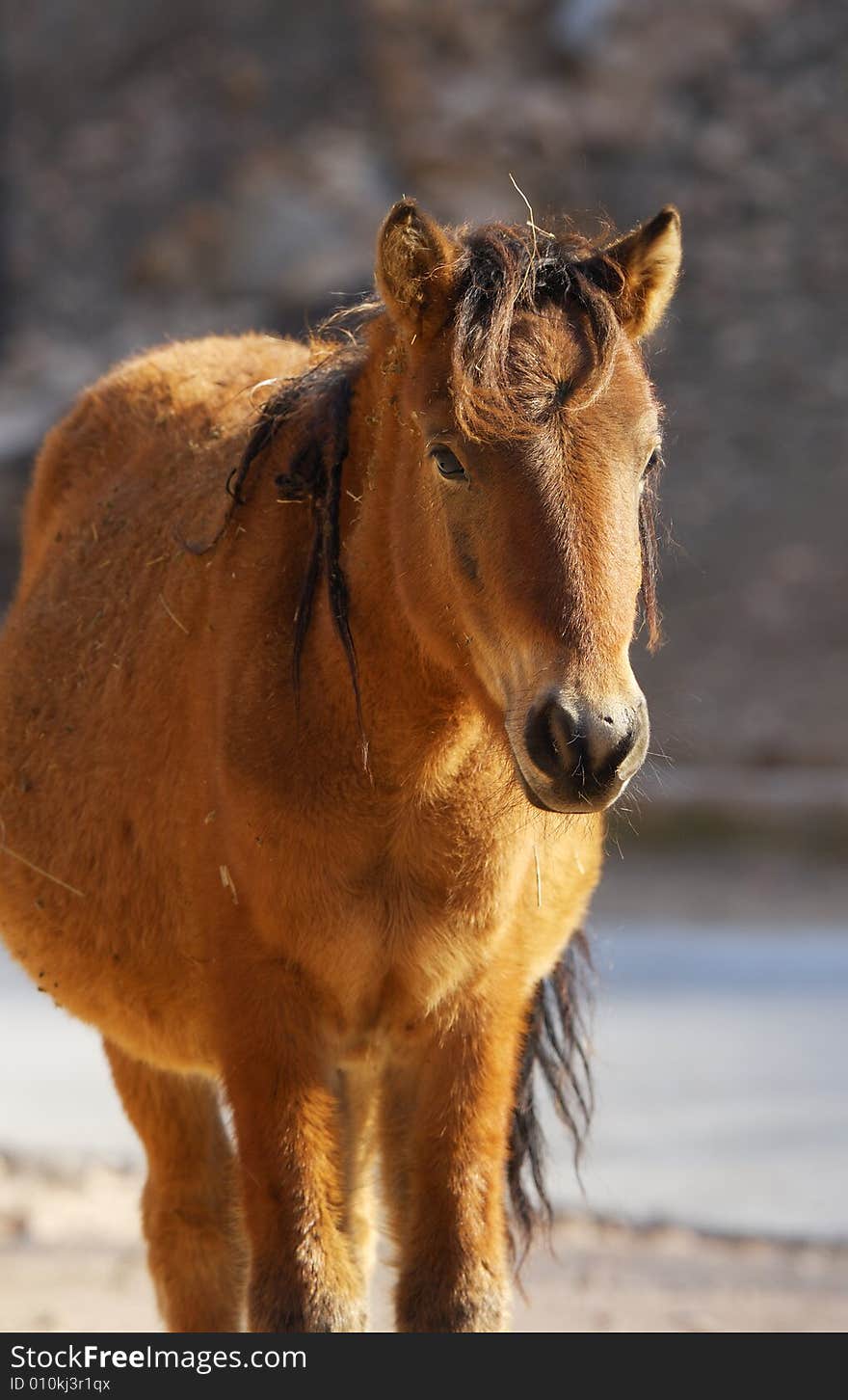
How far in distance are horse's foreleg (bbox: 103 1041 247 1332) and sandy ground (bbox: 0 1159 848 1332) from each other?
86 centimetres

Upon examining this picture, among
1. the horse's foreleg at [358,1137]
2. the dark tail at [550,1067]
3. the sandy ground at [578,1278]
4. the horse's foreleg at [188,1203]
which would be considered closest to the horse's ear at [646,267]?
the horse's foreleg at [358,1137]

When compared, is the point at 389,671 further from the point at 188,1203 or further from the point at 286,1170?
the point at 188,1203

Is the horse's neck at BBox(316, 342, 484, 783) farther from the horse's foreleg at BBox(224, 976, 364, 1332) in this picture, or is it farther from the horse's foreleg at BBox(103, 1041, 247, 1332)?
the horse's foreleg at BBox(103, 1041, 247, 1332)

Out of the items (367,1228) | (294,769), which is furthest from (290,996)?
(367,1228)

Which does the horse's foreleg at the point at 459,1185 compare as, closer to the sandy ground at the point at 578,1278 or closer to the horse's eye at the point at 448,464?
the horse's eye at the point at 448,464

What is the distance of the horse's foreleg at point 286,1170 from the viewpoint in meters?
3.06

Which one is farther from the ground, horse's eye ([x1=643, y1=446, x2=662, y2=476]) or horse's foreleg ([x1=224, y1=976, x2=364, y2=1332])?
horse's eye ([x1=643, y1=446, x2=662, y2=476])

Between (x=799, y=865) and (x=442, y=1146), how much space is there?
7896 millimetres

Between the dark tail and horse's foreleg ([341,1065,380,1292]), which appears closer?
horse's foreleg ([341,1065,380,1292])

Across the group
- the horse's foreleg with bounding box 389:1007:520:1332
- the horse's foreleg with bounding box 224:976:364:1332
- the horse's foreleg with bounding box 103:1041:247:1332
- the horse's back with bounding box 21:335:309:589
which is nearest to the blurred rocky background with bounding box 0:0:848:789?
the horse's back with bounding box 21:335:309:589

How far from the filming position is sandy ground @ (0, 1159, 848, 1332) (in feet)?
16.0

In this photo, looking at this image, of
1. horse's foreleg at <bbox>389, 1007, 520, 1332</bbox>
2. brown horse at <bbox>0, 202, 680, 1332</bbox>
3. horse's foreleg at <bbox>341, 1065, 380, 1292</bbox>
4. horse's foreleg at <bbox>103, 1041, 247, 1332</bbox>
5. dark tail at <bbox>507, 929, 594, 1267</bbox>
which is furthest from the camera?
dark tail at <bbox>507, 929, 594, 1267</bbox>

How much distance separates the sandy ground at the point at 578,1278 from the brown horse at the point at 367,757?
129 centimetres

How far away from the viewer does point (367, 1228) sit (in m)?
3.82
